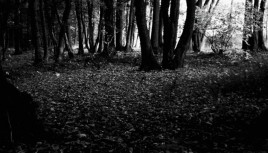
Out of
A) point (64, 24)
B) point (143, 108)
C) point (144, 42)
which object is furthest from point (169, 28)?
point (143, 108)

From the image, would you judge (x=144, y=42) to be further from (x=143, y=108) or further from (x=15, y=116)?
(x=15, y=116)

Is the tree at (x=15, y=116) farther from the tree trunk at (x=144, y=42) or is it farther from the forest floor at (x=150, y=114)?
the tree trunk at (x=144, y=42)

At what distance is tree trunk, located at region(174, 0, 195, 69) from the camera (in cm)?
1287

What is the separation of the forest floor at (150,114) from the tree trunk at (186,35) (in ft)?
6.18

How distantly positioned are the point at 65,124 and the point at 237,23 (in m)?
14.1

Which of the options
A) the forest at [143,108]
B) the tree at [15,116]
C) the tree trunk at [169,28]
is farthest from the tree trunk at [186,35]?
the tree at [15,116]

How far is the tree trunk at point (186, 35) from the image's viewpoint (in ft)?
42.2

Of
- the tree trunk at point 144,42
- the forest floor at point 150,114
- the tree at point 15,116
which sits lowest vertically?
the forest floor at point 150,114

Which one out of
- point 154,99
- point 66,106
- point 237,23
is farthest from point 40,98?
point 237,23

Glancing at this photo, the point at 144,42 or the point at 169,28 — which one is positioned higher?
the point at 169,28

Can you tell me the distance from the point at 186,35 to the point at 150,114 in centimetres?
765

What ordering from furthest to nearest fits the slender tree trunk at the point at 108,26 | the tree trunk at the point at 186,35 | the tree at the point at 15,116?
the slender tree trunk at the point at 108,26 < the tree trunk at the point at 186,35 < the tree at the point at 15,116

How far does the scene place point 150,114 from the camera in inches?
256

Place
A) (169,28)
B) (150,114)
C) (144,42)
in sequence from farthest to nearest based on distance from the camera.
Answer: (144,42) → (169,28) → (150,114)
